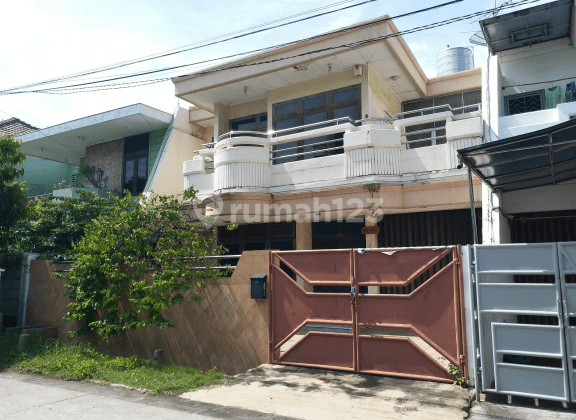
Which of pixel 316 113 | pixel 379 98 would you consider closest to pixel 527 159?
pixel 379 98

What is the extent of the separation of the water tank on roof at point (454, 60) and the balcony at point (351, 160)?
8313mm

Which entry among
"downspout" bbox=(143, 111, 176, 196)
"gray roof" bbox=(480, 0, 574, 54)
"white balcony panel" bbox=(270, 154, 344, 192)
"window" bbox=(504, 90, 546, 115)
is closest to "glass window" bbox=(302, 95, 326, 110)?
"white balcony panel" bbox=(270, 154, 344, 192)

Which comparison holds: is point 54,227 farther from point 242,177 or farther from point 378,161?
point 378,161

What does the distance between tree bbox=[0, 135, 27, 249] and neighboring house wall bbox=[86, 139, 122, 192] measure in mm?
6630

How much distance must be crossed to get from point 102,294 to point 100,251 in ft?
3.04

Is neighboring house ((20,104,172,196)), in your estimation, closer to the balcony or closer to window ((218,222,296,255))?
the balcony

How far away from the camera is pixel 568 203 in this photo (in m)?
8.33

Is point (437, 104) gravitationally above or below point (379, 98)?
above

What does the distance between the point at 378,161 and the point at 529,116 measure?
313 centimetres

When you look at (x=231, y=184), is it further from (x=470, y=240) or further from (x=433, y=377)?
(x=433, y=377)

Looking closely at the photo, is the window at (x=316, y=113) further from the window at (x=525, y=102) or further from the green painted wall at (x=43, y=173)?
the green painted wall at (x=43, y=173)

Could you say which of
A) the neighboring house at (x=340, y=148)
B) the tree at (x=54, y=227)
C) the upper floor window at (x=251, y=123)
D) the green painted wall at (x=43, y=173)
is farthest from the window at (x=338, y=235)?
the green painted wall at (x=43, y=173)

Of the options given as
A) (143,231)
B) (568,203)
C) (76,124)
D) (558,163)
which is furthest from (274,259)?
(76,124)

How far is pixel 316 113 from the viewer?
526 inches
